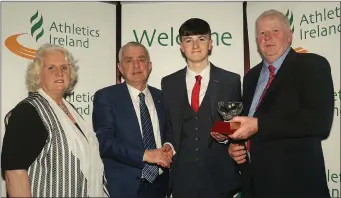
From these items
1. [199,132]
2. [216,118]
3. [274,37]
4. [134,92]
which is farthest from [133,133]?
[274,37]

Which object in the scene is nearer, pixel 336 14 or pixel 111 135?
pixel 111 135

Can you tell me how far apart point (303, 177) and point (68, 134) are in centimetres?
174

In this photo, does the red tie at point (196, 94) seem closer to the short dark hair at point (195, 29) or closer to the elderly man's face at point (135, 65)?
the short dark hair at point (195, 29)

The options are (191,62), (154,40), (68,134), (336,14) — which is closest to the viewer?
(68,134)

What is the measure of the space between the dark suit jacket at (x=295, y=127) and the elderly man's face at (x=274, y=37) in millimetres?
198

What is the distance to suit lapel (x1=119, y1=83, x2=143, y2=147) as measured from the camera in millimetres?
2699

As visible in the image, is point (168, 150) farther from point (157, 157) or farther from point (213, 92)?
point (213, 92)

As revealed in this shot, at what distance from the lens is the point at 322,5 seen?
10.3 feet

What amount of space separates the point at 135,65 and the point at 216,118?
0.91 m

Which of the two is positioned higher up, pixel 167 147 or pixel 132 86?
pixel 132 86

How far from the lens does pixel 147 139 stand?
2.73m

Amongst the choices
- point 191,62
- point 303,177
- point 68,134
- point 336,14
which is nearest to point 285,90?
point 303,177

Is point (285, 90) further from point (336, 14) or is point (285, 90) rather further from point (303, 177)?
point (336, 14)

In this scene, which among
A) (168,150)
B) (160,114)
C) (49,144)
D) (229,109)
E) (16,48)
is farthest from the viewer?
(16,48)
